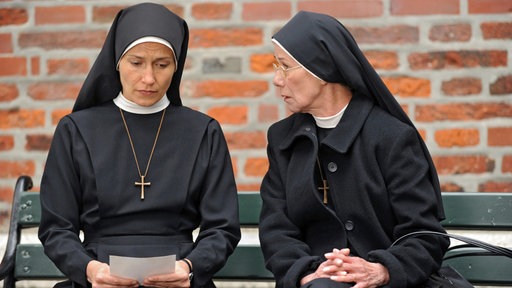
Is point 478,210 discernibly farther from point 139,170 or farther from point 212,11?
point 212,11

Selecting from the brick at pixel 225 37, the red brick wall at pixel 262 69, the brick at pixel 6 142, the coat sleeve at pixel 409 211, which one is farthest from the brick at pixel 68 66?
the coat sleeve at pixel 409 211

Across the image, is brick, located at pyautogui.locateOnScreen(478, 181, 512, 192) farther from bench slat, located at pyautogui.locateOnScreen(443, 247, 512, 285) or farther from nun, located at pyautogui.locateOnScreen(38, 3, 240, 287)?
nun, located at pyautogui.locateOnScreen(38, 3, 240, 287)

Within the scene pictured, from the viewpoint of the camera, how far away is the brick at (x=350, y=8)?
5.86m

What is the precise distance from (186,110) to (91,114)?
41 cm

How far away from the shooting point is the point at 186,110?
5.06 m

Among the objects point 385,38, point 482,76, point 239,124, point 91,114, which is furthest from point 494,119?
point 91,114

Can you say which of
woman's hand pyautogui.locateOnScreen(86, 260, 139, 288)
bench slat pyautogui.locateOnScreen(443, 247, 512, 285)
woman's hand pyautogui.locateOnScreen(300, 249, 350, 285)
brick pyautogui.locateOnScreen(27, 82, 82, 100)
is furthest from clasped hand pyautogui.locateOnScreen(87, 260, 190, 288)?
brick pyautogui.locateOnScreen(27, 82, 82, 100)

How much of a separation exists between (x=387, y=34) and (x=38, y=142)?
186 centimetres

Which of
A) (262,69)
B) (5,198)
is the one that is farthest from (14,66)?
(262,69)

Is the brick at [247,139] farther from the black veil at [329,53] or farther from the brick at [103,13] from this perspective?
the black veil at [329,53]

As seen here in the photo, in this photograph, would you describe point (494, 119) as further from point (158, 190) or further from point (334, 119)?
point (158, 190)

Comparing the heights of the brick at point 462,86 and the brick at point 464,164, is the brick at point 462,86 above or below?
above

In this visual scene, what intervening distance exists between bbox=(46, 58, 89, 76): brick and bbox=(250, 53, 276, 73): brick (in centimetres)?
86

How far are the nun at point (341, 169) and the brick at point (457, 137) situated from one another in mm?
1081
